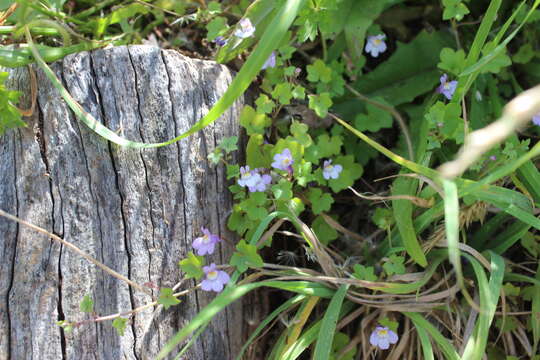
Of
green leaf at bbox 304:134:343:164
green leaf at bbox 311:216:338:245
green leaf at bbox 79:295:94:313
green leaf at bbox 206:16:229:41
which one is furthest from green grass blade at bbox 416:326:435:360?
green leaf at bbox 206:16:229:41

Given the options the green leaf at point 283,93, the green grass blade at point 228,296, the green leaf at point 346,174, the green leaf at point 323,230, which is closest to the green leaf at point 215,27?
the green leaf at point 283,93

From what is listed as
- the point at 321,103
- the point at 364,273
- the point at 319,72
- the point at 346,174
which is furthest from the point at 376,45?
the point at 364,273

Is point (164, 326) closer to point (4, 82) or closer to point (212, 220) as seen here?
point (212, 220)

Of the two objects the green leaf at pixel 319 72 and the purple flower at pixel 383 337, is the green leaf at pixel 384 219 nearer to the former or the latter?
the purple flower at pixel 383 337

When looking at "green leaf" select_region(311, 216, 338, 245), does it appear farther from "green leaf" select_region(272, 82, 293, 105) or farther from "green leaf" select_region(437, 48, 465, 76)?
"green leaf" select_region(437, 48, 465, 76)

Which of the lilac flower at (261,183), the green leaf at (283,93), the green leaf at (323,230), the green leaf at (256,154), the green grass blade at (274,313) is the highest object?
the green leaf at (283,93)

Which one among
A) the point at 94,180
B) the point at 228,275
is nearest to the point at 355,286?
the point at 228,275
